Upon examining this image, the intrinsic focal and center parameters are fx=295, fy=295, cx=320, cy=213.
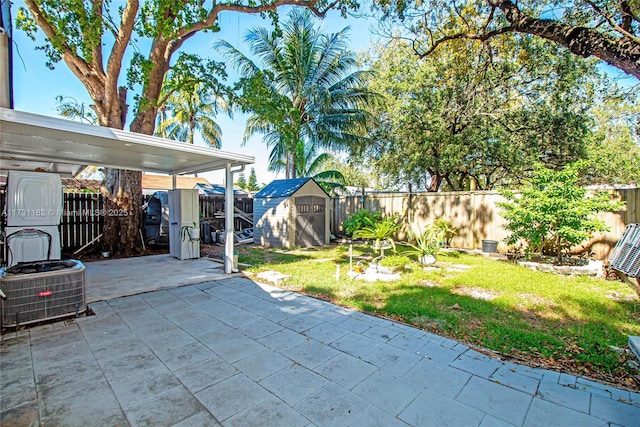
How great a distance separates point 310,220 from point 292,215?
82 centimetres

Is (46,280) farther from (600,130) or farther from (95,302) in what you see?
(600,130)

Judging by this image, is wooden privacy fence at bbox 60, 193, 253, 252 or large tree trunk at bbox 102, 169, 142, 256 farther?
large tree trunk at bbox 102, 169, 142, 256

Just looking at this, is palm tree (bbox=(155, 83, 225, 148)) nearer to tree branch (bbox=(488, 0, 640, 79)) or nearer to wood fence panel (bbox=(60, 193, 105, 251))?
wood fence panel (bbox=(60, 193, 105, 251))

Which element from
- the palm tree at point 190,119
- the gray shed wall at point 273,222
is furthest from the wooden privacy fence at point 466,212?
the palm tree at point 190,119

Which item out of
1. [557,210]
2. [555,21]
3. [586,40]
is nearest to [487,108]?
[557,210]

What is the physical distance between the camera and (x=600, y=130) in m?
12.0

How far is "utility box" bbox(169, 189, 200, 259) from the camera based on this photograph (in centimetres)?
748

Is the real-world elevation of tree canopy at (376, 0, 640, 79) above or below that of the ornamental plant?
above

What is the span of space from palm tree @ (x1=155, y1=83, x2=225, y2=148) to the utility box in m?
11.6

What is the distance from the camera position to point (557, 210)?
18.9 ft

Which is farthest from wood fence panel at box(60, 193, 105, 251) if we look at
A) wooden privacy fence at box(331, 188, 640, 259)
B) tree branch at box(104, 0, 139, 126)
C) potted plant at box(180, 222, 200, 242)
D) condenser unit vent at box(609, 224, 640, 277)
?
condenser unit vent at box(609, 224, 640, 277)

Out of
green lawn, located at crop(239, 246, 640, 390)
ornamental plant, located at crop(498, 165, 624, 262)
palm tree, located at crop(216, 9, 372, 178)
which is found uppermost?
palm tree, located at crop(216, 9, 372, 178)

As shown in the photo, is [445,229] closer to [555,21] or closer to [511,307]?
[511,307]

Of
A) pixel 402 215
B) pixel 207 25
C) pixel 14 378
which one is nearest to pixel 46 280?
pixel 14 378
